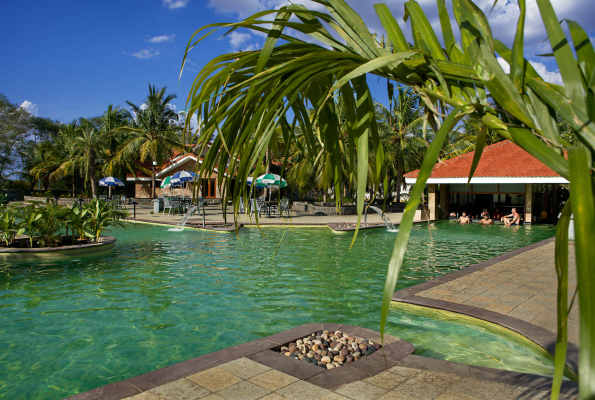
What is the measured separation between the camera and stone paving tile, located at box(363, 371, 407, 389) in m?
3.52

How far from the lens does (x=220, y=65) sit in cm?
171

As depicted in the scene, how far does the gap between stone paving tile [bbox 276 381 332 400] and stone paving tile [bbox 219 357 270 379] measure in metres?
0.40

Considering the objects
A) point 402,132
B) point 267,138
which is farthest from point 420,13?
point 402,132

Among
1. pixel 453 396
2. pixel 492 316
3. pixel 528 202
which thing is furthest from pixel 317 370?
pixel 528 202

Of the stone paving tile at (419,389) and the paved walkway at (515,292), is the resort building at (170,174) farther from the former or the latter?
the stone paving tile at (419,389)

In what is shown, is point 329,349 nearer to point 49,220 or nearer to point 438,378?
point 438,378

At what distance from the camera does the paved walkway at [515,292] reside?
5.57 meters

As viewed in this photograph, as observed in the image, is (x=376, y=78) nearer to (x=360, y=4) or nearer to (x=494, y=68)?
(x=360, y=4)

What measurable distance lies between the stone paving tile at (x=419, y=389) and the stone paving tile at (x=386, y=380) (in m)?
0.06

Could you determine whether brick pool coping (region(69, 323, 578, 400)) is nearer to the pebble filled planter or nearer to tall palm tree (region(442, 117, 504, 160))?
the pebble filled planter

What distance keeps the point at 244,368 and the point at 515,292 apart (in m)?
5.03

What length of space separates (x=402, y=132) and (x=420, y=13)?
102 ft

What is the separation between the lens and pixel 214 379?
3543 millimetres

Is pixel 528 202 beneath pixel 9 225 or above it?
above
